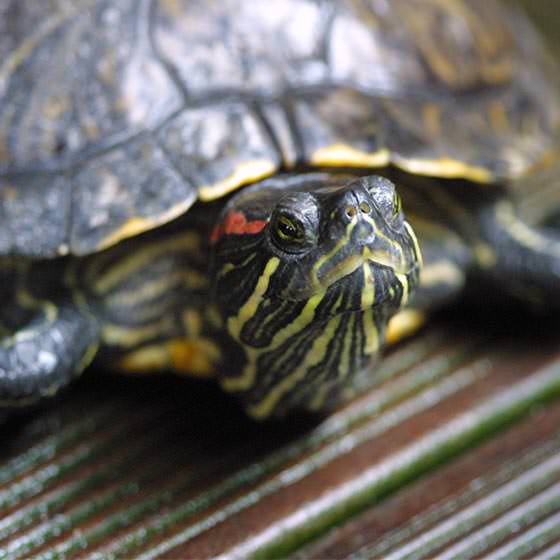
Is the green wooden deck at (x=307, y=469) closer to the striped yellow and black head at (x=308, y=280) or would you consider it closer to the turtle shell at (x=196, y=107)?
the striped yellow and black head at (x=308, y=280)

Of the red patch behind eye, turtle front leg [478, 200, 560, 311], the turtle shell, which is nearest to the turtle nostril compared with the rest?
the red patch behind eye

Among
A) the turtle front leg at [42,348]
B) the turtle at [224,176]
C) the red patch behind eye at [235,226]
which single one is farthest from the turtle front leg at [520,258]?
the turtle front leg at [42,348]

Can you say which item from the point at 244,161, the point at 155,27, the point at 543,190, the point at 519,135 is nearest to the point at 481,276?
the point at 519,135

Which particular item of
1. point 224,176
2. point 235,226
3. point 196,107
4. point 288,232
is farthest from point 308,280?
point 196,107

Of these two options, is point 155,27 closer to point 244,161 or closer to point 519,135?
point 244,161

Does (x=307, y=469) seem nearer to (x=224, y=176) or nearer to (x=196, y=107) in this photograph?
(x=224, y=176)
